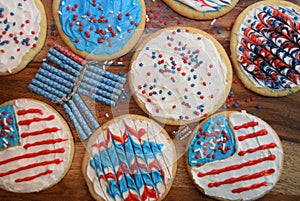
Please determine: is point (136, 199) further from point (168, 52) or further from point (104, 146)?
point (168, 52)

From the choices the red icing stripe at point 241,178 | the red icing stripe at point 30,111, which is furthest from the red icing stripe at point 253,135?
the red icing stripe at point 30,111

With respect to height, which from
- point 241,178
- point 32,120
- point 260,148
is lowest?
point 241,178

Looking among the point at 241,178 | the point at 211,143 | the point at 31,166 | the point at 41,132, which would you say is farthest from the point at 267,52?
the point at 31,166

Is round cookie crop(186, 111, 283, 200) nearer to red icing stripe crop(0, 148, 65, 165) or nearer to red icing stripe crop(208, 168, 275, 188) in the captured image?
red icing stripe crop(208, 168, 275, 188)

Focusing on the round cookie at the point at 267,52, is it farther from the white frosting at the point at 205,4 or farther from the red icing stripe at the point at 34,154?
the red icing stripe at the point at 34,154

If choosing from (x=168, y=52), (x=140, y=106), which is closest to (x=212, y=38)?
(x=168, y=52)

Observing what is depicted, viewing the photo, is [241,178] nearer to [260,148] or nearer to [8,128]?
[260,148]
